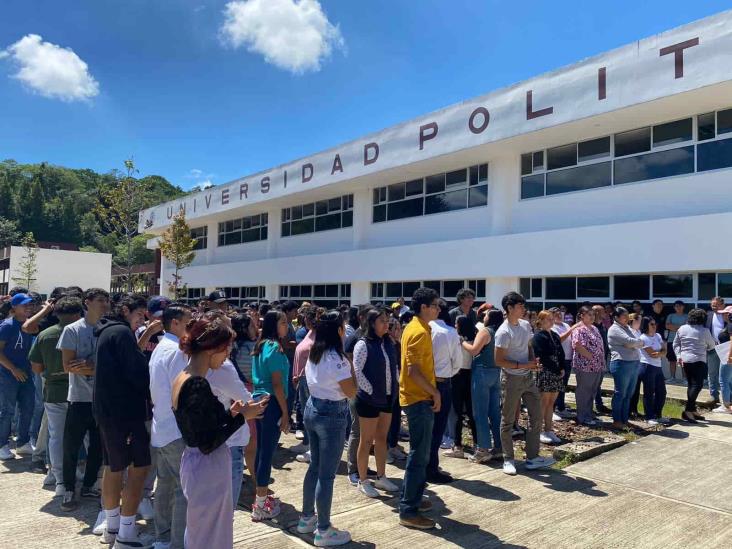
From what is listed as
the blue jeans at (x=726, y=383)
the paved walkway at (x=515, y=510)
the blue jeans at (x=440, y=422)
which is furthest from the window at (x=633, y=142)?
the blue jeans at (x=440, y=422)

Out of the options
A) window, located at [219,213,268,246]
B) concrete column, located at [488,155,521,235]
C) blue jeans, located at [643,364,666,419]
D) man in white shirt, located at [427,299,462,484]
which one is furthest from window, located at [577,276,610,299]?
window, located at [219,213,268,246]

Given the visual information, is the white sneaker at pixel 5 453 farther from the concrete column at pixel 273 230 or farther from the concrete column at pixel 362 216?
the concrete column at pixel 273 230

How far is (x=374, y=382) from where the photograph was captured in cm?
474

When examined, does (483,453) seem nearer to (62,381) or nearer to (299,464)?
(299,464)

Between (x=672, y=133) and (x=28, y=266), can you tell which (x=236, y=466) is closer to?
(x=672, y=133)

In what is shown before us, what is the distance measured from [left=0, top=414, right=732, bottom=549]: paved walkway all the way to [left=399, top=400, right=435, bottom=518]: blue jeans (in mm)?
195

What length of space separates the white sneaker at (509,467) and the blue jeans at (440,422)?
82 centimetres

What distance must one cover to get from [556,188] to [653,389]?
7.48 meters

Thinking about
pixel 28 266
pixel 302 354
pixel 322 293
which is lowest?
pixel 302 354

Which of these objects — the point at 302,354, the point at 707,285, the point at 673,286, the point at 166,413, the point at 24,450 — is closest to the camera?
the point at 166,413

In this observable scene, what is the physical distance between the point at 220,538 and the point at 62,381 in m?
2.88

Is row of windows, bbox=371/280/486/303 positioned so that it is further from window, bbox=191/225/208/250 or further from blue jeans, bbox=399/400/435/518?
window, bbox=191/225/208/250

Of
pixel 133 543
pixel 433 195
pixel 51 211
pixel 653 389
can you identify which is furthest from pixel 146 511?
pixel 51 211

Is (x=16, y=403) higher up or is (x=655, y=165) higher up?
(x=655, y=165)
